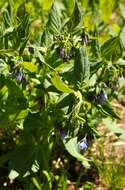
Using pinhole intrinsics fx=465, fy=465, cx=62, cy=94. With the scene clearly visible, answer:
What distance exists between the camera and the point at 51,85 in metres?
2.09

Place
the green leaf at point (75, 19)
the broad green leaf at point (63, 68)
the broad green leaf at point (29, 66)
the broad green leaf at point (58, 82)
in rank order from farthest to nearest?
1. the broad green leaf at point (63, 68)
2. the green leaf at point (75, 19)
3. the broad green leaf at point (29, 66)
4. the broad green leaf at point (58, 82)

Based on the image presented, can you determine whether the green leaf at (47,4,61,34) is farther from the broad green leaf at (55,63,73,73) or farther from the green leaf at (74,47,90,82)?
the green leaf at (74,47,90,82)

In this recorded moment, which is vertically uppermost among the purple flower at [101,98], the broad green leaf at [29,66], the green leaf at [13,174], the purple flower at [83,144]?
the broad green leaf at [29,66]

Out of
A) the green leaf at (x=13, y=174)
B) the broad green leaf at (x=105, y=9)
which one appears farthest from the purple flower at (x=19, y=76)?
the broad green leaf at (x=105, y=9)

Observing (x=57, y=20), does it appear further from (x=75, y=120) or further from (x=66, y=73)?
(x=75, y=120)

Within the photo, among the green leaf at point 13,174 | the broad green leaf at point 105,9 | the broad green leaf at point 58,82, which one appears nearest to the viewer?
the broad green leaf at point 58,82

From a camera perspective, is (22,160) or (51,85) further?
(22,160)

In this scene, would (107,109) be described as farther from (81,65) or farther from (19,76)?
(19,76)

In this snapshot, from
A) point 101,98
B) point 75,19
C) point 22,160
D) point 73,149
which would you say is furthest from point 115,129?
point 75,19

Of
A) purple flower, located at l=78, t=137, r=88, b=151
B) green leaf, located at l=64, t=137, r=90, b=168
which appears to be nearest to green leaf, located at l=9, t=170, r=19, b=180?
green leaf, located at l=64, t=137, r=90, b=168

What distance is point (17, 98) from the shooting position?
2.19 meters

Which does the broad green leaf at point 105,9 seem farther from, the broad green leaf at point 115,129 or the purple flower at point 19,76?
the purple flower at point 19,76

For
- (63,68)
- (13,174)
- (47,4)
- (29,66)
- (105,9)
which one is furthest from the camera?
(47,4)

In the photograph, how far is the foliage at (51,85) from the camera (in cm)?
193
